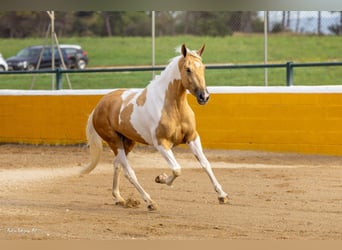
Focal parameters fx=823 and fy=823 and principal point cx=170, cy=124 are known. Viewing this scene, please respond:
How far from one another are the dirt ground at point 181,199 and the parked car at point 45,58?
11.7m

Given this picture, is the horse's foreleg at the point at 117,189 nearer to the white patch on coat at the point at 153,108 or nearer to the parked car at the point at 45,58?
the white patch on coat at the point at 153,108

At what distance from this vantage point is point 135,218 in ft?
25.6

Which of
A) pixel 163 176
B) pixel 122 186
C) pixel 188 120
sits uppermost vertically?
pixel 188 120

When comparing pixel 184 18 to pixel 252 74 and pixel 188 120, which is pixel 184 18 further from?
pixel 188 120

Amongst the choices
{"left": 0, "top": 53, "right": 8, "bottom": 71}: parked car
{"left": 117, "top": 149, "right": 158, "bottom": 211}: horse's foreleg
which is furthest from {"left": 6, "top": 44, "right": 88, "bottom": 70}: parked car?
{"left": 117, "top": 149, "right": 158, "bottom": 211}: horse's foreleg

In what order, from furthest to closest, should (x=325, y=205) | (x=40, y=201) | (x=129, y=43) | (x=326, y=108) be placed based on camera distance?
1. (x=129, y=43)
2. (x=326, y=108)
3. (x=40, y=201)
4. (x=325, y=205)

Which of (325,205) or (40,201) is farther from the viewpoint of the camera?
(40,201)

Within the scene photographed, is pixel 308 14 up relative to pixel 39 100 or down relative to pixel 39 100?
up

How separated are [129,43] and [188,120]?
678 inches

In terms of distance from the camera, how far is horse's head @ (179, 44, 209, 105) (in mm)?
7727

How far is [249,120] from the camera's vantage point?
13516 mm

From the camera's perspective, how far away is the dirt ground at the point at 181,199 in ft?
22.4

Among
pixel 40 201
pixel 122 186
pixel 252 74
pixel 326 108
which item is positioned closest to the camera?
pixel 40 201

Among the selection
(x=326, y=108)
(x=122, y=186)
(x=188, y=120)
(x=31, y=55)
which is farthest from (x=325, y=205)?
(x=31, y=55)
